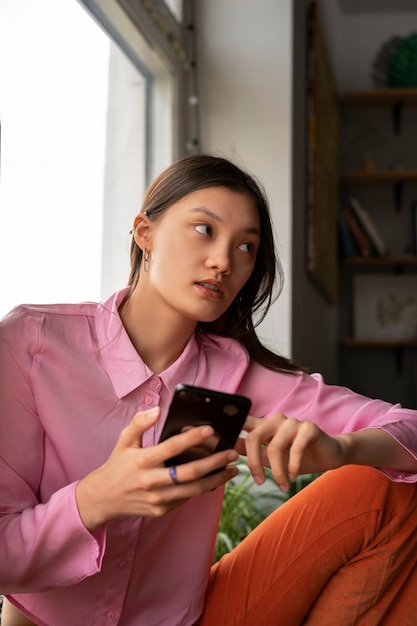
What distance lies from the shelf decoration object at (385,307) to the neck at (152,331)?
3.44m

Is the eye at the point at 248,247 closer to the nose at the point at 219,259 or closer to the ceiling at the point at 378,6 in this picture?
the nose at the point at 219,259

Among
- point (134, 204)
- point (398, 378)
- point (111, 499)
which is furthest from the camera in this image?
point (398, 378)

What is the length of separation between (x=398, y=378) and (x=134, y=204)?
262 cm

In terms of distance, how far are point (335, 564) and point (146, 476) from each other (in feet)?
1.66

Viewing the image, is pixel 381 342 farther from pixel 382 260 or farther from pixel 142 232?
pixel 142 232

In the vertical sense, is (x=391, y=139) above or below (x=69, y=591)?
above

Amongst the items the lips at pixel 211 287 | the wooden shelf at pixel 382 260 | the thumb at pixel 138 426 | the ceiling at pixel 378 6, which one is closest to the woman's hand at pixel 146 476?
the thumb at pixel 138 426

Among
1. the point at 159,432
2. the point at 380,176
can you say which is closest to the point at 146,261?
the point at 159,432

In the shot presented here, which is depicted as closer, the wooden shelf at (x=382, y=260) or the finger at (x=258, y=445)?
the finger at (x=258, y=445)

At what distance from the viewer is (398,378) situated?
15.1 feet

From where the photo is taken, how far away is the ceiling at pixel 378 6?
14.9 ft

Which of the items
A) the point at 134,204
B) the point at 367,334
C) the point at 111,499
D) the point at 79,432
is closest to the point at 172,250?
the point at 79,432

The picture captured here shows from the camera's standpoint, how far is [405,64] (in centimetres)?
442

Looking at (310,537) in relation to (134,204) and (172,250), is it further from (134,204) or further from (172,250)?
(134,204)
